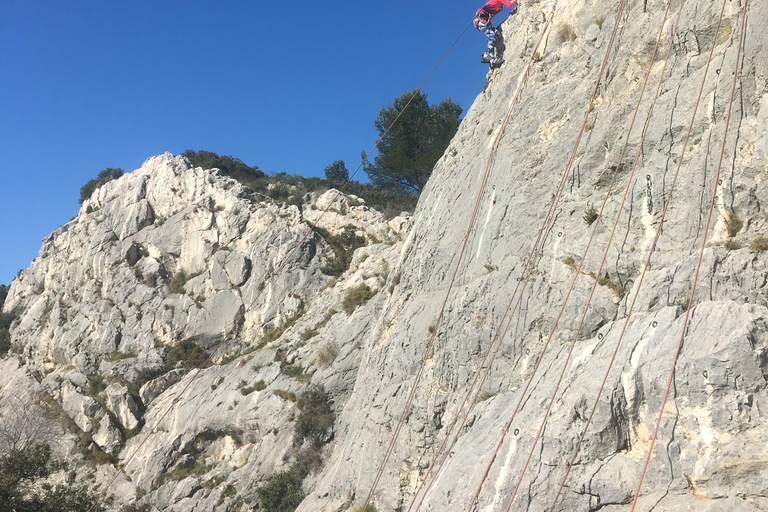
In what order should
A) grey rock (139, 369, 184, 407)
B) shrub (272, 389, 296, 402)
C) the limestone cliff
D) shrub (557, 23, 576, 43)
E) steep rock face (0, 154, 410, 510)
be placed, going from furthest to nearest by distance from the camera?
grey rock (139, 369, 184, 407), steep rock face (0, 154, 410, 510), shrub (272, 389, 296, 402), shrub (557, 23, 576, 43), the limestone cliff

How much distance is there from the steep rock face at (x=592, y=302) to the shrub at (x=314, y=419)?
74 centimetres

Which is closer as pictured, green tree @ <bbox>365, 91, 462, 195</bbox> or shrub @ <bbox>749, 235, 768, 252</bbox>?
shrub @ <bbox>749, 235, 768, 252</bbox>

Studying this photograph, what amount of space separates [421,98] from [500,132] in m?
21.1

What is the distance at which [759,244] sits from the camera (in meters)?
9.84

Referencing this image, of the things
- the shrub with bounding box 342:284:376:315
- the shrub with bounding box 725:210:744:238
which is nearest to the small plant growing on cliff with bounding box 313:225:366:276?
the shrub with bounding box 342:284:376:315

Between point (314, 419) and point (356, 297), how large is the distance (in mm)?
6300

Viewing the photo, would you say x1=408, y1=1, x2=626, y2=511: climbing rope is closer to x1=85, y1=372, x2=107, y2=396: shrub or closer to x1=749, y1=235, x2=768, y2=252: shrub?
x1=749, y1=235, x2=768, y2=252: shrub

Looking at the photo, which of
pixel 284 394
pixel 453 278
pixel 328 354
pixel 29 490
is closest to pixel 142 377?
pixel 29 490

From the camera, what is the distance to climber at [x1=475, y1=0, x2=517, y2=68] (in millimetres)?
20153

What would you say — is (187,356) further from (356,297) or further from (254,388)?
(356,297)

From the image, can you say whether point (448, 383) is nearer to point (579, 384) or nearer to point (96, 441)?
point (579, 384)

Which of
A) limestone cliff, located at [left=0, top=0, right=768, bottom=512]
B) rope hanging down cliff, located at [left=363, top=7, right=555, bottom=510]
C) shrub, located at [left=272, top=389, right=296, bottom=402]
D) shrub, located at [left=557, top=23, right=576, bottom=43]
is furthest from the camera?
shrub, located at [left=272, top=389, right=296, bottom=402]

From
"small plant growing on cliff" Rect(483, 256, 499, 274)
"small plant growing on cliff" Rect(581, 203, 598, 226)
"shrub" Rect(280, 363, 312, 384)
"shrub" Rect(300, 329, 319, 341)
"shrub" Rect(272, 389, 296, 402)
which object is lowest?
"shrub" Rect(272, 389, 296, 402)

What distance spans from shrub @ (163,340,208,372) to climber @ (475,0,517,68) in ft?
69.7
